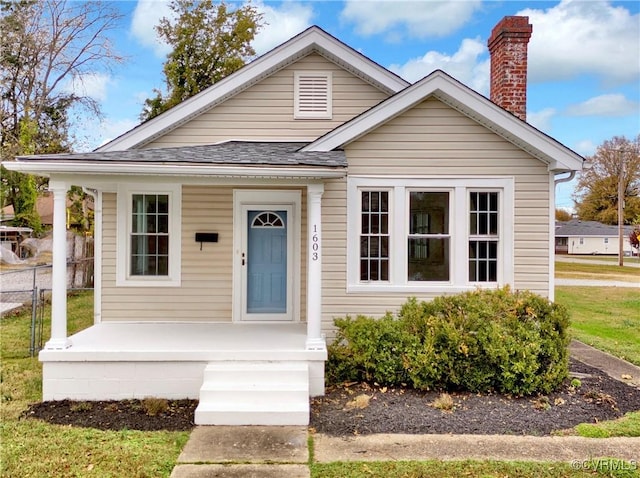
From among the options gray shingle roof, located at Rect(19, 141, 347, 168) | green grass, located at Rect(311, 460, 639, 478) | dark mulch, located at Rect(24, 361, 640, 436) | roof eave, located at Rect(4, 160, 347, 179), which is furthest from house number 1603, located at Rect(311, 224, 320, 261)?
green grass, located at Rect(311, 460, 639, 478)

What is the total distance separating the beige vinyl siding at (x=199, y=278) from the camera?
831 cm

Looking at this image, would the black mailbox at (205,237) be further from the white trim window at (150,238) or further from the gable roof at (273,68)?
the gable roof at (273,68)

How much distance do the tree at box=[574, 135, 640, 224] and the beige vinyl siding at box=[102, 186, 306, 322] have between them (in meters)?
59.4

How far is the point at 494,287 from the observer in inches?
293

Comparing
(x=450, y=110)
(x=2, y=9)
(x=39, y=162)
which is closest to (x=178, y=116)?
(x=39, y=162)

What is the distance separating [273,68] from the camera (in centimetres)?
875

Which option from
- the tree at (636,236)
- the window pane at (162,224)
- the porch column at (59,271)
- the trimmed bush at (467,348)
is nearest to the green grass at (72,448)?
the porch column at (59,271)

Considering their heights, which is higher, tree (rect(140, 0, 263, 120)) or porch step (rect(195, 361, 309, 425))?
tree (rect(140, 0, 263, 120))

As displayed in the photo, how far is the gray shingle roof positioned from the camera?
626 centimetres

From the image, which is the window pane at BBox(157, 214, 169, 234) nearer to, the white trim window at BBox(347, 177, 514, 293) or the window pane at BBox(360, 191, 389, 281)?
the white trim window at BBox(347, 177, 514, 293)

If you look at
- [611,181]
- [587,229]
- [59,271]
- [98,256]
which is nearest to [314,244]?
[59,271]

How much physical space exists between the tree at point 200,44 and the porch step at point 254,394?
19435 mm

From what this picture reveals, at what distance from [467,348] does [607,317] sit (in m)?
9.14

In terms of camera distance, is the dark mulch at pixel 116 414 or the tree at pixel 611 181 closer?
the dark mulch at pixel 116 414
